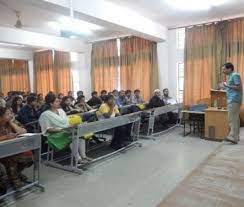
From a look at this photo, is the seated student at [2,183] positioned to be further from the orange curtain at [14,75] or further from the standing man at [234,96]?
the orange curtain at [14,75]

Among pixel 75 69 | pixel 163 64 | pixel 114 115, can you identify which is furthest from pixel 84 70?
pixel 114 115

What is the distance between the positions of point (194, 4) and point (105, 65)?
4.08m

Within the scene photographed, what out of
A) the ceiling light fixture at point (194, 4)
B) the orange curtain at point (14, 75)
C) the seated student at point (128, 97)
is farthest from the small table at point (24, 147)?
the orange curtain at point (14, 75)

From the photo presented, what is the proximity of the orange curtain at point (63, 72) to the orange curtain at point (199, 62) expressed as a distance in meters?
4.56

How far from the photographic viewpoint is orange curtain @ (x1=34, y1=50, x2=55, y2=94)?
10.2 meters

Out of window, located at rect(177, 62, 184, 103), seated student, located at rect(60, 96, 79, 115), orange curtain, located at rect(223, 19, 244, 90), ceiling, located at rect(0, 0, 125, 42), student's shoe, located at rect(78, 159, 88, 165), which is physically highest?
ceiling, located at rect(0, 0, 125, 42)

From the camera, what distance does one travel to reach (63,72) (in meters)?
9.84

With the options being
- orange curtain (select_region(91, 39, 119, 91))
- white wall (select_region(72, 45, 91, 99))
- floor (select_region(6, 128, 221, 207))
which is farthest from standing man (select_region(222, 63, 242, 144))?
white wall (select_region(72, 45, 91, 99))

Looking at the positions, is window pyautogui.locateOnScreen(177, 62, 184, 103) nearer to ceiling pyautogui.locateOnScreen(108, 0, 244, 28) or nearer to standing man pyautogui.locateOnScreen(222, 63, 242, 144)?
ceiling pyautogui.locateOnScreen(108, 0, 244, 28)

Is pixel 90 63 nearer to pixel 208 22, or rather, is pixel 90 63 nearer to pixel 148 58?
pixel 148 58

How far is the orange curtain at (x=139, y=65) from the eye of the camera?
7809mm

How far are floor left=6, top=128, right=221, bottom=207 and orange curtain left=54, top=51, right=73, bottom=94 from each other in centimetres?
562

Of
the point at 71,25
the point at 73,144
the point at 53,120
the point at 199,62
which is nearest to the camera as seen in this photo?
the point at 73,144

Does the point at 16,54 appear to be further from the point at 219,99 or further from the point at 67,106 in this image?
the point at 219,99
